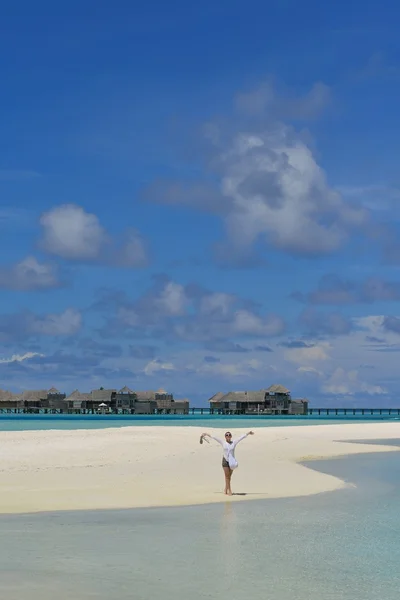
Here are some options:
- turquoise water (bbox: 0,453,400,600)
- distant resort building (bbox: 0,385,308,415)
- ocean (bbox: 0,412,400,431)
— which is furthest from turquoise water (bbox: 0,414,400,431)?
turquoise water (bbox: 0,453,400,600)

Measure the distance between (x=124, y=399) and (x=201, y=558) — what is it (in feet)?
591

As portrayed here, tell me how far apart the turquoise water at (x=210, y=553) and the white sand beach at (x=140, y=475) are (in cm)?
200

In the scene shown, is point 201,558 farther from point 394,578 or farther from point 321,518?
point 321,518

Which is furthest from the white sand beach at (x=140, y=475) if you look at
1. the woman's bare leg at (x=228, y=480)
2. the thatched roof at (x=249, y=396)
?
the thatched roof at (x=249, y=396)

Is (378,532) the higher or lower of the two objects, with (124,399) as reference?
lower

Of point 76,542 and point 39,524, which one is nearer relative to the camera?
point 76,542

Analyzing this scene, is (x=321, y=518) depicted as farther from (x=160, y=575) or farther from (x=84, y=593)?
(x=84, y=593)

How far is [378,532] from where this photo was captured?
16.3 metres

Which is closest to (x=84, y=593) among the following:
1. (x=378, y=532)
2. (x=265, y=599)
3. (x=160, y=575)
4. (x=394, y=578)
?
(x=160, y=575)

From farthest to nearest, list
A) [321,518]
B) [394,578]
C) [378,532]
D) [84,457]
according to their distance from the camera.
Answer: [84,457]
[321,518]
[378,532]
[394,578]

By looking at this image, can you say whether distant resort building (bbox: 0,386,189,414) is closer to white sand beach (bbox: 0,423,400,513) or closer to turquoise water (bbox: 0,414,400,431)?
turquoise water (bbox: 0,414,400,431)

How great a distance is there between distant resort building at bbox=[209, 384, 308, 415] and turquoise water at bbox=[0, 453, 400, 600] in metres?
158

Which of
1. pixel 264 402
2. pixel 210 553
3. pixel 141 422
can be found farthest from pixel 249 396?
pixel 210 553

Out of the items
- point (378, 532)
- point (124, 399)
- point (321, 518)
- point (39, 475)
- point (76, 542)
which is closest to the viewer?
point (76, 542)
